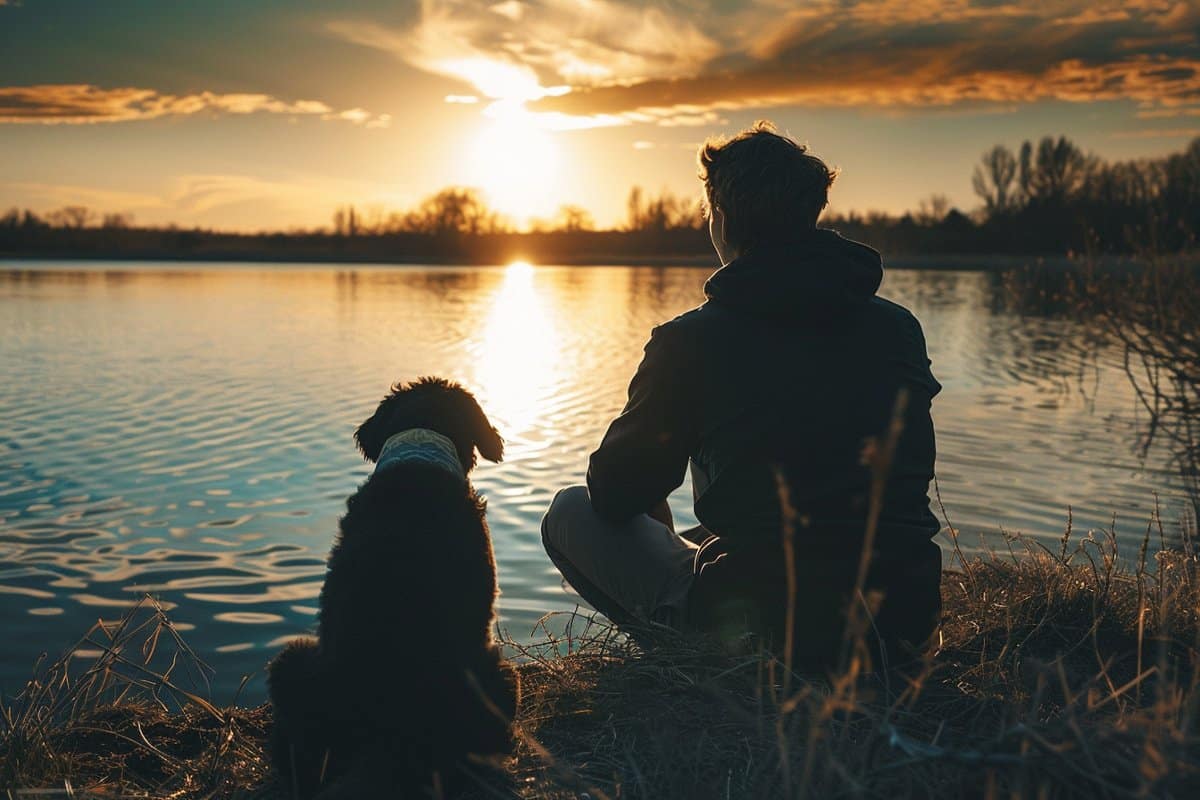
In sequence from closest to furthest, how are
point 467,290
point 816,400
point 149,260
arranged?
point 816,400, point 467,290, point 149,260

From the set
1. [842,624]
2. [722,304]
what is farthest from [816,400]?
[842,624]

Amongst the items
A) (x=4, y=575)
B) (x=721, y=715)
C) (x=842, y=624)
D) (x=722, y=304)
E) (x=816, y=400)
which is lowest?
(x=4, y=575)

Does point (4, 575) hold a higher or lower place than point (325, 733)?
lower

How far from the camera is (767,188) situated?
122 inches

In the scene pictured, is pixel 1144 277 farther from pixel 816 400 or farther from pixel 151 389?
pixel 151 389

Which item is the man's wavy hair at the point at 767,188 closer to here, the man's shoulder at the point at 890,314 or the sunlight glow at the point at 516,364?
the man's shoulder at the point at 890,314

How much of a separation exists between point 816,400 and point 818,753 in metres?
1.10

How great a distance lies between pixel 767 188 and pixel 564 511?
163 cm

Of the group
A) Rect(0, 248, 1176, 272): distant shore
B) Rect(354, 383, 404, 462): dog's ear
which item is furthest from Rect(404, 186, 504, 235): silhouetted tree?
Rect(354, 383, 404, 462): dog's ear

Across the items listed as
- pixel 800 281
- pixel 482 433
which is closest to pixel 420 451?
pixel 482 433


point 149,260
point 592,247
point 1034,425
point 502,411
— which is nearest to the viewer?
point 1034,425

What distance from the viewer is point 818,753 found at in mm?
2705

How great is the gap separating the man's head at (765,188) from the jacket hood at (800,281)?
115mm

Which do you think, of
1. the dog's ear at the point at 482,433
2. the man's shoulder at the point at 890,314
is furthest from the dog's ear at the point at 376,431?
the man's shoulder at the point at 890,314
